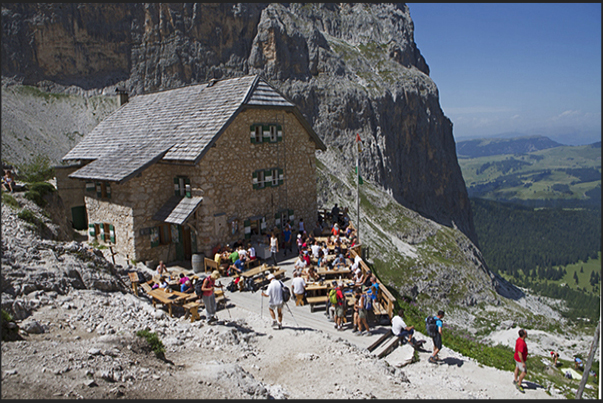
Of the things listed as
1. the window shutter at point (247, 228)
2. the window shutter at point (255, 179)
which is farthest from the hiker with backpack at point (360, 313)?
the window shutter at point (255, 179)

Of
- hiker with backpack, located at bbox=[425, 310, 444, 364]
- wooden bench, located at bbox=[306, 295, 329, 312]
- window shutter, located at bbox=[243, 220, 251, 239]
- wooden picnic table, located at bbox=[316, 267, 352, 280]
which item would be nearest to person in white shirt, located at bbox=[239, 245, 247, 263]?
window shutter, located at bbox=[243, 220, 251, 239]

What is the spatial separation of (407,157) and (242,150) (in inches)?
2948

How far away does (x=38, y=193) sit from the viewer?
742 inches

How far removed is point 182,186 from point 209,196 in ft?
5.49

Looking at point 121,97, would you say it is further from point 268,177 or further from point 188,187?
point 268,177

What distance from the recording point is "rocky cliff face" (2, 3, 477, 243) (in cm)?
7869

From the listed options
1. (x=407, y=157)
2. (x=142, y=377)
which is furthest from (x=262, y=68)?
(x=142, y=377)

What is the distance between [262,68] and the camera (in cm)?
8444

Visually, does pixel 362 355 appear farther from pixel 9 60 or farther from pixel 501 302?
pixel 9 60

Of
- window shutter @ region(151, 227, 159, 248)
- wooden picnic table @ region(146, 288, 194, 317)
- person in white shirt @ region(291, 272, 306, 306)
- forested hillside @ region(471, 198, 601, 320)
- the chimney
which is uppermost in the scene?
the chimney

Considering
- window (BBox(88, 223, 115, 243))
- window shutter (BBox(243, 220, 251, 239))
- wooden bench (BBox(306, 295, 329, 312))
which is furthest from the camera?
window shutter (BBox(243, 220, 251, 239))

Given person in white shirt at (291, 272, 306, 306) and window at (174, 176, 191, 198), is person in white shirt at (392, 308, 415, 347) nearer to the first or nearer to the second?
person in white shirt at (291, 272, 306, 306)

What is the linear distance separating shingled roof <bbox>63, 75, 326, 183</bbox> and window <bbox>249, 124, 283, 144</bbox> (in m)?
1.14

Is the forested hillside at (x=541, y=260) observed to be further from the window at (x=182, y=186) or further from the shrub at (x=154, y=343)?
the shrub at (x=154, y=343)
